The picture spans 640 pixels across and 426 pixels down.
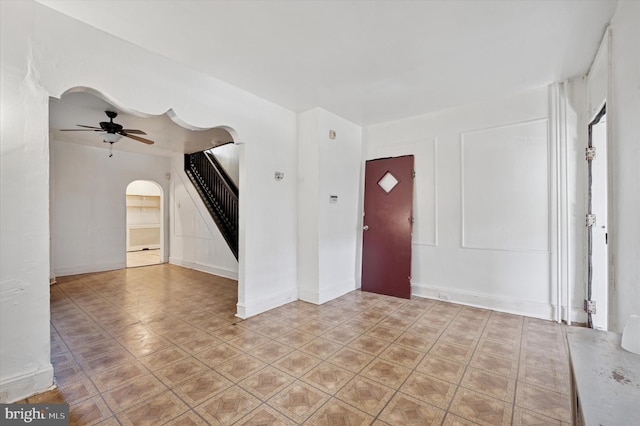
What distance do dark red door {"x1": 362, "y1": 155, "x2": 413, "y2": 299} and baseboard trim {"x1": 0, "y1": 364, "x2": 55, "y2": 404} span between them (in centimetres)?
382

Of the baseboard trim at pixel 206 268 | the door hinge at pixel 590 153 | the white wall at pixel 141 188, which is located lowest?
the baseboard trim at pixel 206 268

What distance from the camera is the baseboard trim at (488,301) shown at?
3.41m

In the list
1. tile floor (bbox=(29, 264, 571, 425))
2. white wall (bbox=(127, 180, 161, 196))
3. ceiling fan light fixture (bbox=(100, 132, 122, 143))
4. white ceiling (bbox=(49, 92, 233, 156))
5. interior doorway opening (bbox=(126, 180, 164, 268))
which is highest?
white ceiling (bbox=(49, 92, 233, 156))

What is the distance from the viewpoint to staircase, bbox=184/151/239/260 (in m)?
5.96

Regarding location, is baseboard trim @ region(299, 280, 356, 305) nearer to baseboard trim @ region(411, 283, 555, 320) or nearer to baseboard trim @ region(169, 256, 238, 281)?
baseboard trim @ region(411, 283, 555, 320)

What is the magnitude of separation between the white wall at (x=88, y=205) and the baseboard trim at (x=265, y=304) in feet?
15.7

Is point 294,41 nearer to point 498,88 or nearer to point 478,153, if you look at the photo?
point 498,88

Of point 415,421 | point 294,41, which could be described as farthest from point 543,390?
point 294,41

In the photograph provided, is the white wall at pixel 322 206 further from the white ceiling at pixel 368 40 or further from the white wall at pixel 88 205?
the white wall at pixel 88 205

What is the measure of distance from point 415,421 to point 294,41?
305 centimetres

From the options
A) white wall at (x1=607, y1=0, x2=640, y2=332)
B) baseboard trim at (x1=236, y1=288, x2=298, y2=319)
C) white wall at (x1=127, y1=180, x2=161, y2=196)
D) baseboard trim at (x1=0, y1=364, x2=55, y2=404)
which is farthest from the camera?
white wall at (x1=127, y1=180, x2=161, y2=196)

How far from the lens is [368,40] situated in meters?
2.46

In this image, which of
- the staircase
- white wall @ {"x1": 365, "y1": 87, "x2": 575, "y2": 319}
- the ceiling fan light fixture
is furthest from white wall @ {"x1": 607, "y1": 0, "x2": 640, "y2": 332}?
the ceiling fan light fixture

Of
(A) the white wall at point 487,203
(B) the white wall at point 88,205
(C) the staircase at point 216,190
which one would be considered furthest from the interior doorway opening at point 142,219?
(A) the white wall at point 487,203
